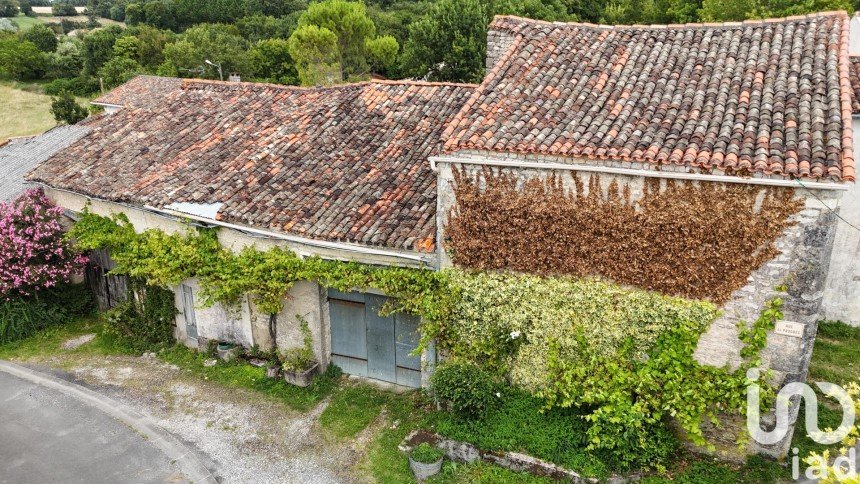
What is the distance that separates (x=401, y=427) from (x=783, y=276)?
7.59 metres

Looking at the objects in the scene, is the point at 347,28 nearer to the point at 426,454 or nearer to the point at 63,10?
the point at 426,454

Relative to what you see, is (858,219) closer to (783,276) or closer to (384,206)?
(783,276)

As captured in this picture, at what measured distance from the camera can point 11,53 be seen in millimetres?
59188

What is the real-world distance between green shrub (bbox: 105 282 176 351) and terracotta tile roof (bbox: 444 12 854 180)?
9.90 metres

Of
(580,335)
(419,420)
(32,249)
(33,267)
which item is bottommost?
(419,420)

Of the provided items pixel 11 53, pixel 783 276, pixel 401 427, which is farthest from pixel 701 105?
pixel 11 53

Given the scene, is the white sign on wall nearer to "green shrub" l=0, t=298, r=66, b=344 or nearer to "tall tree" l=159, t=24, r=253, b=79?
"green shrub" l=0, t=298, r=66, b=344

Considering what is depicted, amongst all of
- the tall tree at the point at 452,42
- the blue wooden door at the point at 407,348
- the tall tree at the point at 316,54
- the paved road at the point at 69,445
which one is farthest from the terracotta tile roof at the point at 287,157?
the tall tree at the point at 316,54

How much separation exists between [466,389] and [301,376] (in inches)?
182

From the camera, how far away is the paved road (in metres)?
11.4

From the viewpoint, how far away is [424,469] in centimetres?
1069

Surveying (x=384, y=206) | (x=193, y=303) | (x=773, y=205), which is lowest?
(x=193, y=303)

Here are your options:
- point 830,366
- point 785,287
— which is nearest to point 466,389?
point 785,287

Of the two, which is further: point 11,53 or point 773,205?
point 11,53
